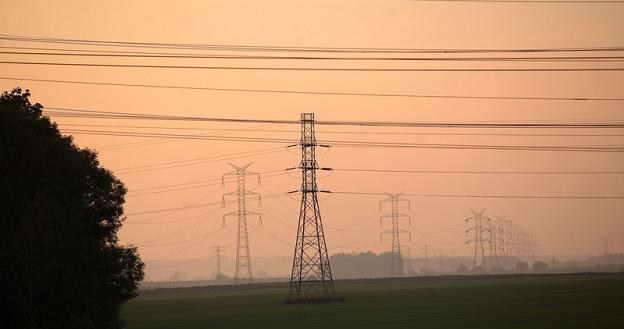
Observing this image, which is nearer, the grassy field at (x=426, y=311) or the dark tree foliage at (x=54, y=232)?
the dark tree foliage at (x=54, y=232)

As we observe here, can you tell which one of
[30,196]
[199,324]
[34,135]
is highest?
[34,135]

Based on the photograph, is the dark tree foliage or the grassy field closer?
the dark tree foliage

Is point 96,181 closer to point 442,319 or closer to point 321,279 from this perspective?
point 442,319

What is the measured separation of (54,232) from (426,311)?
40598 mm

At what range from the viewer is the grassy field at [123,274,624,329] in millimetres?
→ 70250

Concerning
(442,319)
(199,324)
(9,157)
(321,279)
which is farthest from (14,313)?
(321,279)

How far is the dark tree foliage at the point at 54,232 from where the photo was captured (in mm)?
52625

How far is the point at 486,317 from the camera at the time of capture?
74.5 m

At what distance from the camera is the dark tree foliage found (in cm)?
5262

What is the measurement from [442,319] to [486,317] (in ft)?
11.7

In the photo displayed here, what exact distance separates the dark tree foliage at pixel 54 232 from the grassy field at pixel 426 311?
17101mm

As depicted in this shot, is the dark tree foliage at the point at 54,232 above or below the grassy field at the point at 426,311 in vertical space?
above

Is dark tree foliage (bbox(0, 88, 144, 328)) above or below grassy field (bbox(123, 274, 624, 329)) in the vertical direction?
above

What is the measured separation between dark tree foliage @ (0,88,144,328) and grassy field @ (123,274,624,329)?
17101 millimetres
